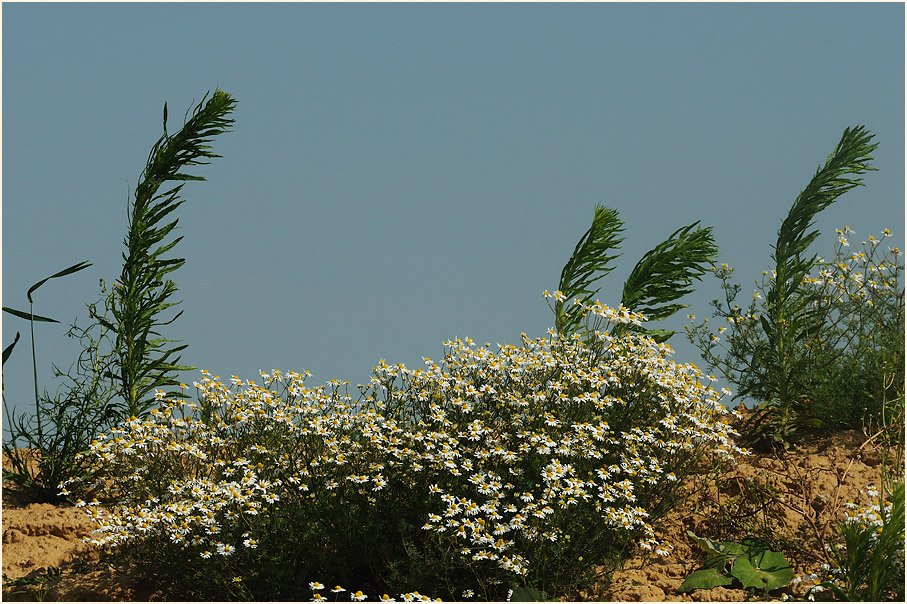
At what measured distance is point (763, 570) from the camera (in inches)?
199

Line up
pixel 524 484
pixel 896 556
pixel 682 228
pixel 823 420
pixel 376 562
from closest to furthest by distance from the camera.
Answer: pixel 896 556 < pixel 524 484 < pixel 376 562 < pixel 823 420 < pixel 682 228

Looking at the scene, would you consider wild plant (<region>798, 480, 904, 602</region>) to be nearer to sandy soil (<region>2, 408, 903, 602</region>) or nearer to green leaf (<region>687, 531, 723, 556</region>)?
sandy soil (<region>2, 408, 903, 602</region>)

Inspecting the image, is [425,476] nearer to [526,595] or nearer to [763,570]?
[526,595]

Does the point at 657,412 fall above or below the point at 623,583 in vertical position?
above

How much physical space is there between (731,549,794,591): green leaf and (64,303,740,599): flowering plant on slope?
1.66ft

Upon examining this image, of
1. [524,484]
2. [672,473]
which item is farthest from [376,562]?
[672,473]

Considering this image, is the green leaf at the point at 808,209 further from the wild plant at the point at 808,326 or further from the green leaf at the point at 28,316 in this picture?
the green leaf at the point at 28,316

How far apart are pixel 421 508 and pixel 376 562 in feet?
2.25

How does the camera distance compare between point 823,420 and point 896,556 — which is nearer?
point 896,556

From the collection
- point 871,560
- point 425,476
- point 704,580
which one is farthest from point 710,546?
point 425,476

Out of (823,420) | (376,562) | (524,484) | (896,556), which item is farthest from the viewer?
(823,420)

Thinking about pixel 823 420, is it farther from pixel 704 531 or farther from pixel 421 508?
pixel 421 508

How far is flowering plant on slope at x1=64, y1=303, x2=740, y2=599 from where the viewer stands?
192 inches

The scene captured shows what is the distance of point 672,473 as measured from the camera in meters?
5.48
